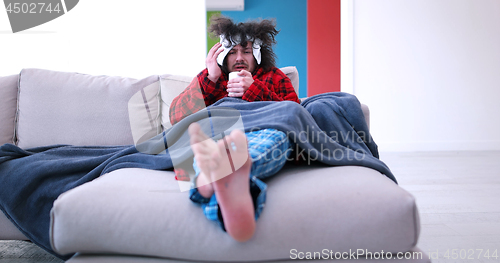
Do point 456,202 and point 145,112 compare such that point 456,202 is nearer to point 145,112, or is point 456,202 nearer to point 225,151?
point 225,151

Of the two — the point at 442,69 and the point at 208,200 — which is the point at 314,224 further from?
the point at 442,69

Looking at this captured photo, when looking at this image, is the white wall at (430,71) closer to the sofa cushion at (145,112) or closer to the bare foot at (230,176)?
the sofa cushion at (145,112)

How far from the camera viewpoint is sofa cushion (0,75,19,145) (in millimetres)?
1385

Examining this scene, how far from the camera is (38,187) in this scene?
95 centimetres

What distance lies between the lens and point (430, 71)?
326 centimetres

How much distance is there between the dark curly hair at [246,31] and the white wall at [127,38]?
1.73m

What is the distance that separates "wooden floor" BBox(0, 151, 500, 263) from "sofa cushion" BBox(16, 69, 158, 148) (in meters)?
0.45

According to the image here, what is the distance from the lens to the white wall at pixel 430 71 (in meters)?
3.25

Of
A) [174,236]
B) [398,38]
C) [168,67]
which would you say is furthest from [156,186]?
[398,38]

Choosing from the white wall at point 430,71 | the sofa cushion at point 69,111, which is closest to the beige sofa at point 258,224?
the sofa cushion at point 69,111

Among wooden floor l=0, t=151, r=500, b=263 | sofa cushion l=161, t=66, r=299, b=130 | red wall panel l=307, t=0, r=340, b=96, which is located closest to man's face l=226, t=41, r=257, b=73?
A: sofa cushion l=161, t=66, r=299, b=130

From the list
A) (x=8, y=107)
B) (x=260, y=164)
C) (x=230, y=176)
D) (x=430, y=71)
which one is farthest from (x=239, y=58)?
(x=430, y=71)

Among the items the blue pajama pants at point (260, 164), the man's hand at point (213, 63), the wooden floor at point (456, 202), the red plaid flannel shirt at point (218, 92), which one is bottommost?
the wooden floor at point (456, 202)

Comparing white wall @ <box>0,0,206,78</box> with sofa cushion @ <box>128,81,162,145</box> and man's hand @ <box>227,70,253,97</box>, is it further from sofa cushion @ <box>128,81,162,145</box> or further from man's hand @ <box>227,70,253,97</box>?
man's hand @ <box>227,70,253,97</box>
